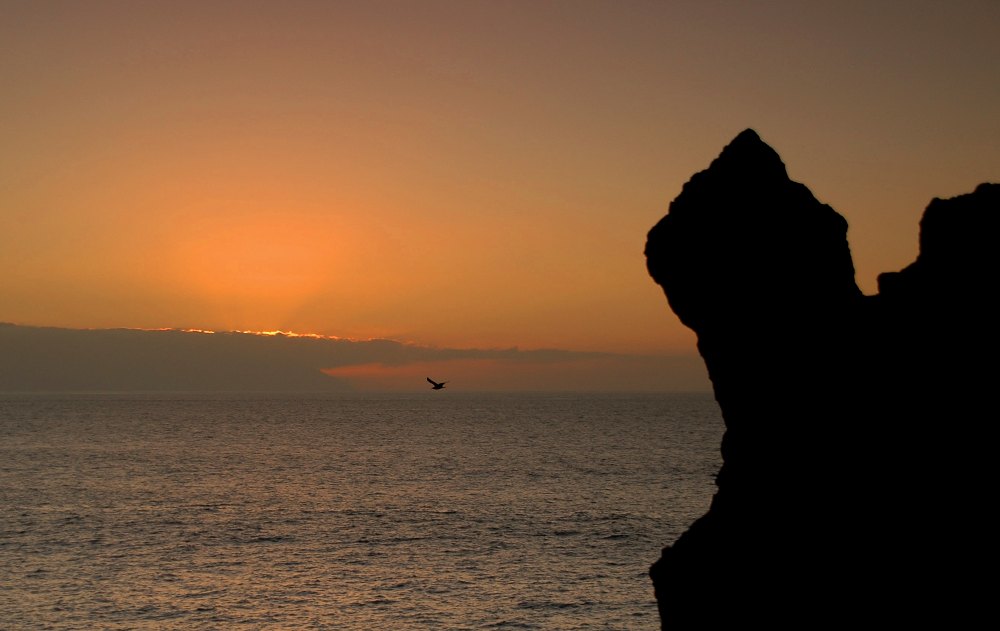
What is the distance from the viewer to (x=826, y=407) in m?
19.9

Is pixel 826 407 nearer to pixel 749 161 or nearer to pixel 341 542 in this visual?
pixel 749 161

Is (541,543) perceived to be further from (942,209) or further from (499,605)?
(942,209)

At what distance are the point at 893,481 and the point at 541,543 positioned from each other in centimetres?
5107

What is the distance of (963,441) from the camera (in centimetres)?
1783

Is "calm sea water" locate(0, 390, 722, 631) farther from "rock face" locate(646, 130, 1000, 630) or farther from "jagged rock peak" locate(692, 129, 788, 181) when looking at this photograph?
"jagged rock peak" locate(692, 129, 788, 181)

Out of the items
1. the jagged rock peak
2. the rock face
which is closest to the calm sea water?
the rock face

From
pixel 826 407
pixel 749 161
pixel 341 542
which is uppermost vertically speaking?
pixel 749 161

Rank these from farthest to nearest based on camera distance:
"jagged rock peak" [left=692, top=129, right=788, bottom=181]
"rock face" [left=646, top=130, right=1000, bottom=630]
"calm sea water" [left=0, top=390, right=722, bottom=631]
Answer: "calm sea water" [left=0, top=390, right=722, bottom=631]
"jagged rock peak" [left=692, top=129, right=788, bottom=181]
"rock face" [left=646, top=130, right=1000, bottom=630]

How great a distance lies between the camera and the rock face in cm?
1777

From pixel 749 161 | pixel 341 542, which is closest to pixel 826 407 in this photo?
pixel 749 161

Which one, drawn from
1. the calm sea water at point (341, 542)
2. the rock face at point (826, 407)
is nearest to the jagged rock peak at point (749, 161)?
the rock face at point (826, 407)

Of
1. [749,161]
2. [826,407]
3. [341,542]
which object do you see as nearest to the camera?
[826,407]

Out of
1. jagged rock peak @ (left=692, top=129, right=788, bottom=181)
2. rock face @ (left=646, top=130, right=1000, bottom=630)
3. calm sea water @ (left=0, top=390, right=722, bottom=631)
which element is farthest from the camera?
calm sea water @ (left=0, top=390, right=722, bottom=631)

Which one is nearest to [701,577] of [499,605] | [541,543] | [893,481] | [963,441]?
[893,481]
